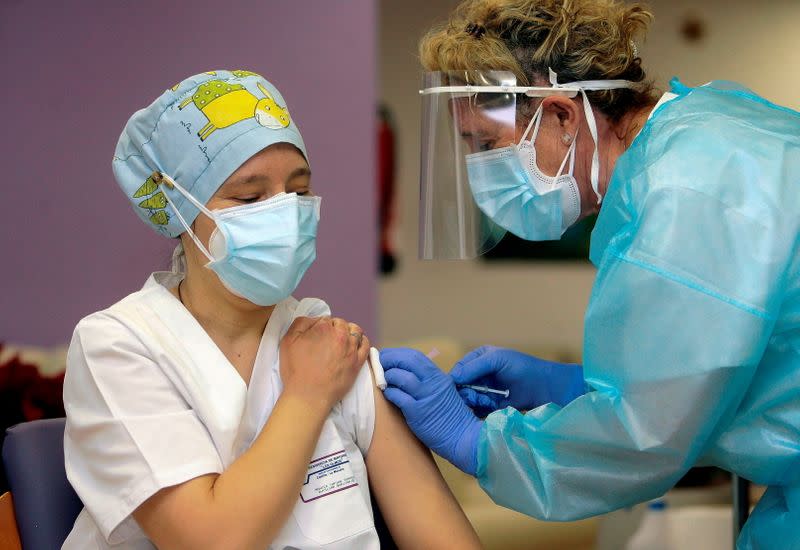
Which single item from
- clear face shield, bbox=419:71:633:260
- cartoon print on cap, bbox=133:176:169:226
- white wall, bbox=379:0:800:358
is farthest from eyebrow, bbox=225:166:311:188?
white wall, bbox=379:0:800:358

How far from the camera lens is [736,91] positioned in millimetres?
1763

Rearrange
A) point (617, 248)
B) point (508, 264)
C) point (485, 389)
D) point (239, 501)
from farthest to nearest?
point (508, 264), point (485, 389), point (617, 248), point (239, 501)

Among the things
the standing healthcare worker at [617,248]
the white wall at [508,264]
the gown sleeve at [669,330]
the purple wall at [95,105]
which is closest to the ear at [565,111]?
the standing healthcare worker at [617,248]

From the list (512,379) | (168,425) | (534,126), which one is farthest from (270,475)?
(534,126)

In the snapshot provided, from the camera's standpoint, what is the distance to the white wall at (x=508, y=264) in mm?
5801

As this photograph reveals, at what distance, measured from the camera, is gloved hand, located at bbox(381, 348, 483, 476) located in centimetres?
166

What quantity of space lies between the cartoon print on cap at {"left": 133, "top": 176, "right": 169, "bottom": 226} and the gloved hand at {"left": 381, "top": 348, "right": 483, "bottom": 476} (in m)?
0.48

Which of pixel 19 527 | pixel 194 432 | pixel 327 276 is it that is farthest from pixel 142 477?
pixel 327 276

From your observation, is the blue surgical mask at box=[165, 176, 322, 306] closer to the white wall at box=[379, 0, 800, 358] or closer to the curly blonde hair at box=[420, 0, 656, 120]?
the curly blonde hair at box=[420, 0, 656, 120]

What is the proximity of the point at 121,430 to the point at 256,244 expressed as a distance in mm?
365

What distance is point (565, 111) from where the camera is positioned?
1.78 meters

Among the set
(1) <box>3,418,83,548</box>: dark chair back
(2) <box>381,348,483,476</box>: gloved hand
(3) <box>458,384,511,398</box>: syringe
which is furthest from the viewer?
(3) <box>458,384,511,398</box>: syringe

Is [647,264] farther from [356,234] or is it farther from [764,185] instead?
[356,234]

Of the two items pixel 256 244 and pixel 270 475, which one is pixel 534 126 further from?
pixel 270 475
